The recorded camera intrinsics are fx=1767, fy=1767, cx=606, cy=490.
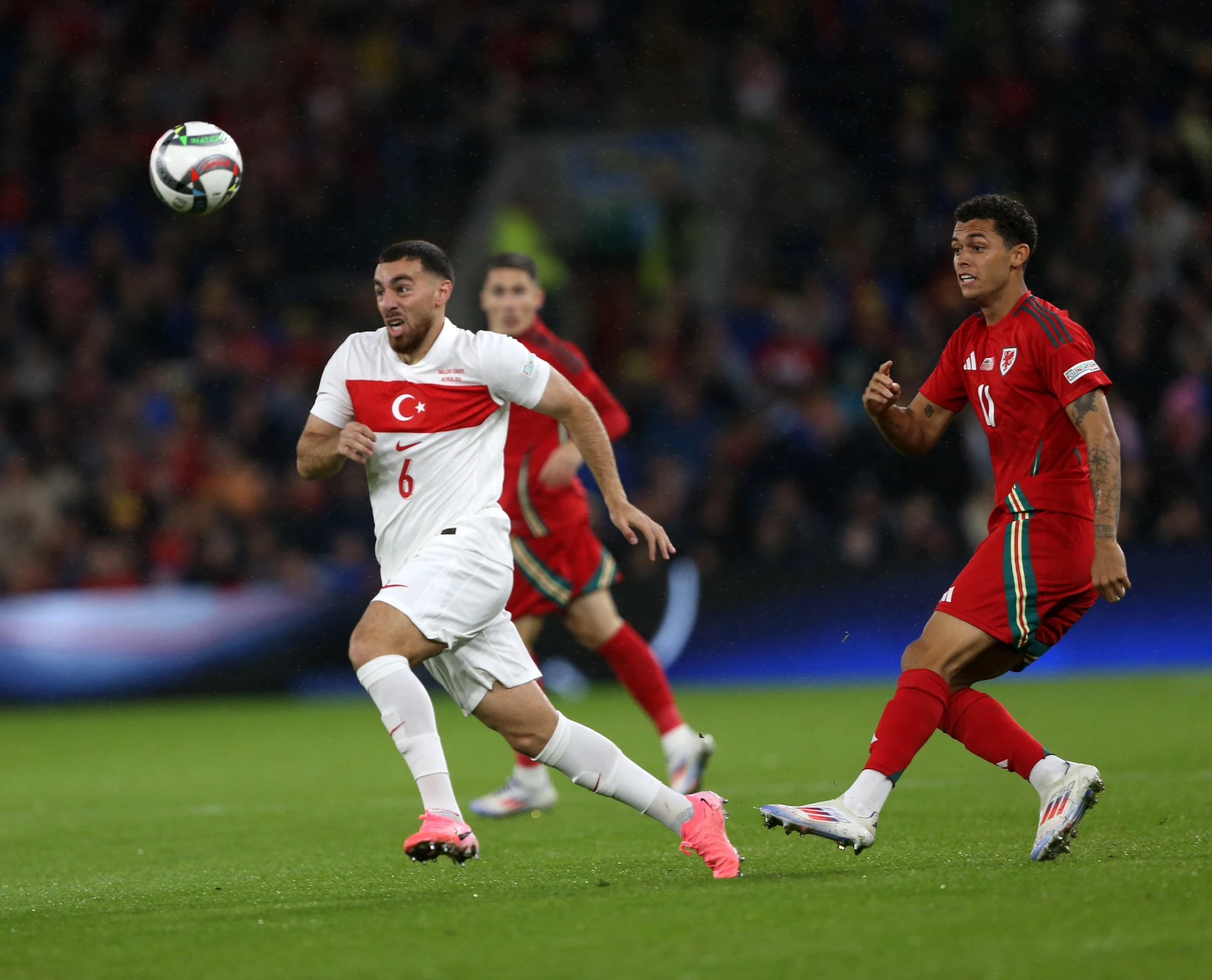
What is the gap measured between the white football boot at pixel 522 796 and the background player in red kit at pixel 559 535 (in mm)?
74

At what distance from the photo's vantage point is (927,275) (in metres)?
17.4

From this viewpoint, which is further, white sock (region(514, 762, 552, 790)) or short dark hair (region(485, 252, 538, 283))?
short dark hair (region(485, 252, 538, 283))

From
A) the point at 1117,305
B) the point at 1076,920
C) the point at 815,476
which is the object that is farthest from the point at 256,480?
the point at 1076,920

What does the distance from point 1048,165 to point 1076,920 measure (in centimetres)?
1441

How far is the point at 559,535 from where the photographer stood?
28.3 ft

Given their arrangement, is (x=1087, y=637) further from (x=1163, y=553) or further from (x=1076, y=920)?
(x=1076, y=920)

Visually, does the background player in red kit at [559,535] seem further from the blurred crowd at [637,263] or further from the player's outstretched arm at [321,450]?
the blurred crowd at [637,263]

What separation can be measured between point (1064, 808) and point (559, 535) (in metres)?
3.54

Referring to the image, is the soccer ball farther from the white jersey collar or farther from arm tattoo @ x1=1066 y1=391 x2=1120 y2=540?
arm tattoo @ x1=1066 y1=391 x2=1120 y2=540

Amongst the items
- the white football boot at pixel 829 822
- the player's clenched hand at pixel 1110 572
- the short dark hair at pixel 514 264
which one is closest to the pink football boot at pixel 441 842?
the white football boot at pixel 829 822

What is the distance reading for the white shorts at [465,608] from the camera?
18.3 feet

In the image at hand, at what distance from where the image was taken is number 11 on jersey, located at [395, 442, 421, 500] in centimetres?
581

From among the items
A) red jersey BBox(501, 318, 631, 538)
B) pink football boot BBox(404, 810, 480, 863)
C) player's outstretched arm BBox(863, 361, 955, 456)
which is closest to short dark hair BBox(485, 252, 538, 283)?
red jersey BBox(501, 318, 631, 538)

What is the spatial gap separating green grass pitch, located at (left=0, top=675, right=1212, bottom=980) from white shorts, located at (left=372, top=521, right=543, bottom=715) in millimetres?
674
